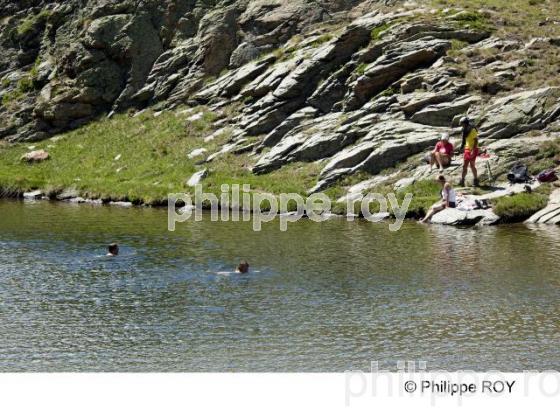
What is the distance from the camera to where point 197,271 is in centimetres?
2775

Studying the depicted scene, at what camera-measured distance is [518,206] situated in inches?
1496

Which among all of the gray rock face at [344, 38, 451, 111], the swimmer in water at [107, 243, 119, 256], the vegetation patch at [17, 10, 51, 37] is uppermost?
the vegetation patch at [17, 10, 51, 37]

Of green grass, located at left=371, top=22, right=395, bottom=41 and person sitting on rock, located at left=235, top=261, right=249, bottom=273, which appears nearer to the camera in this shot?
person sitting on rock, located at left=235, top=261, right=249, bottom=273

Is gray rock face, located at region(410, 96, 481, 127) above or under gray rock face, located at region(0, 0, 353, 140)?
under

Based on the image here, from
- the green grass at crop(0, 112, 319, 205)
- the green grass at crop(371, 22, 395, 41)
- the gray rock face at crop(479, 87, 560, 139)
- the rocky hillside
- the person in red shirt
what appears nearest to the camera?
the person in red shirt

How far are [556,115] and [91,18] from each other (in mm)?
54974

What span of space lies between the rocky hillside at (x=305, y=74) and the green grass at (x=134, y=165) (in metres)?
1.36

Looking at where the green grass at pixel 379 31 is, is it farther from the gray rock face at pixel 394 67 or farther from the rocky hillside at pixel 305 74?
the gray rock face at pixel 394 67

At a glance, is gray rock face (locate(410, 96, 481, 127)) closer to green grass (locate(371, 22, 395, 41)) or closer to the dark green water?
green grass (locate(371, 22, 395, 41))

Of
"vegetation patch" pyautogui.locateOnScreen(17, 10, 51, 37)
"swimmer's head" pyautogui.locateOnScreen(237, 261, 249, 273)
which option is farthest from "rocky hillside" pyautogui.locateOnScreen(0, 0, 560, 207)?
"swimmer's head" pyautogui.locateOnScreen(237, 261, 249, 273)

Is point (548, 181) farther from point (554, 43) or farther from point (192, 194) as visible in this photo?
point (192, 194)

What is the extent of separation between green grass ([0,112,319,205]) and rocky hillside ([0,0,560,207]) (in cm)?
136

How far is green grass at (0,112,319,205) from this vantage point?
50812 mm

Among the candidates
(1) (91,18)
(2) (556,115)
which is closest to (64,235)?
(2) (556,115)
